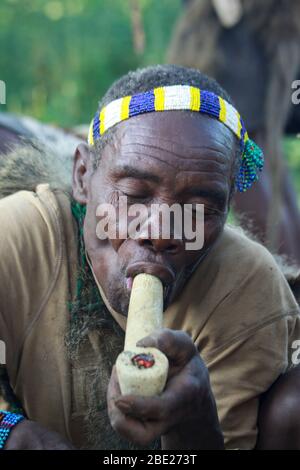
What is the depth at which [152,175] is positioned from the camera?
2408 millimetres

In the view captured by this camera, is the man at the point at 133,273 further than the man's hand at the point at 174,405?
Yes

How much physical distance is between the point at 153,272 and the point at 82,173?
572mm

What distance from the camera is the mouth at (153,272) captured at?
2.34 meters

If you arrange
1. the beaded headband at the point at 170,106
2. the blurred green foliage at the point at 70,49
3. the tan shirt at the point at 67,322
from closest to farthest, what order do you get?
the beaded headband at the point at 170,106, the tan shirt at the point at 67,322, the blurred green foliage at the point at 70,49

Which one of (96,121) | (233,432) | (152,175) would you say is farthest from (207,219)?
(233,432)

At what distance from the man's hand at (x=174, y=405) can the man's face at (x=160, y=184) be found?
299 mm

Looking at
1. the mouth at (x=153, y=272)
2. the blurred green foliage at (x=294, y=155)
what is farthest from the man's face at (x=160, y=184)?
the blurred green foliage at (x=294, y=155)

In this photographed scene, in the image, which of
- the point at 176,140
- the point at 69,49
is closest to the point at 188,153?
the point at 176,140

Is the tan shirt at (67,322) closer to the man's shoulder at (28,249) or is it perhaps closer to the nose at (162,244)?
the man's shoulder at (28,249)

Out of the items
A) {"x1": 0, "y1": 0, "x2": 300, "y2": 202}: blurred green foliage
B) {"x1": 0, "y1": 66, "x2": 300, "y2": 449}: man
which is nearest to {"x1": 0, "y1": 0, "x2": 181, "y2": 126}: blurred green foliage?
{"x1": 0, "y1": 0, "x2": 300, "y2": 202}: blurred green foliage

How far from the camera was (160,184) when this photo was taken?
241cm

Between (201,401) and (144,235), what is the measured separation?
467 mm

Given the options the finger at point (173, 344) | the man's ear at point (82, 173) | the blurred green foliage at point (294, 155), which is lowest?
the finger at point (173, 344)

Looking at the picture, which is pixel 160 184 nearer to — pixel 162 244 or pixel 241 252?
pixel 162 244
